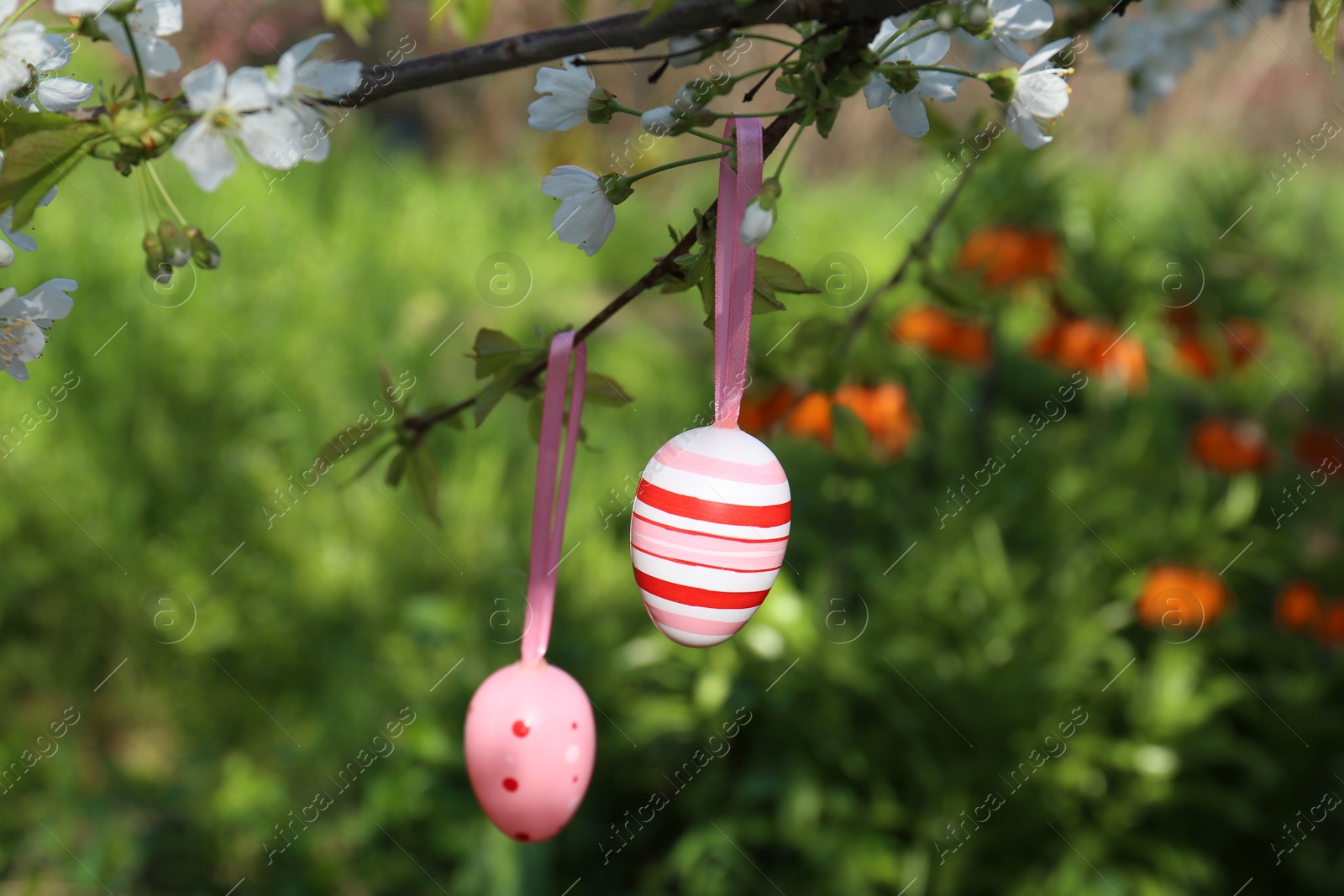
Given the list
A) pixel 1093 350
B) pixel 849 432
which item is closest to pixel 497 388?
pixel 849 432

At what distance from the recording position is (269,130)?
1.32 ft

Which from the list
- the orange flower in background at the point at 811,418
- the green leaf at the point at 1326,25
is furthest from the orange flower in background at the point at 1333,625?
the green leaf at the point at 1326,25

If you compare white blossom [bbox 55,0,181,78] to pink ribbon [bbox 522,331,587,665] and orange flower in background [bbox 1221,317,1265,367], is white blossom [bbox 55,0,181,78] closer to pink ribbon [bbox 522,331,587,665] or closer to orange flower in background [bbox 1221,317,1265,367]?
pink ribbon [bbox 522,331,587,665]

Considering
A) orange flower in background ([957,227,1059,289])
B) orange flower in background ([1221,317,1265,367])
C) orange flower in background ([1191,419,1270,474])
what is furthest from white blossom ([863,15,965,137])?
orange flower in background ([1221,317,1265,367])

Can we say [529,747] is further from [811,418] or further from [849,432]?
[811,418]

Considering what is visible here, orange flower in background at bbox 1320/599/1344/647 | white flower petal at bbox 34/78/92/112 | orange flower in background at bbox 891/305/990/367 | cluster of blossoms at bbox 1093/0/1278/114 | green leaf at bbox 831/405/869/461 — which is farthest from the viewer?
orange flower in background at bbox 891/305/990/367

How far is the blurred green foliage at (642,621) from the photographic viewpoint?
5.62 ft

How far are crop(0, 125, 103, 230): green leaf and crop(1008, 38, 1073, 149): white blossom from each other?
0.39 metres

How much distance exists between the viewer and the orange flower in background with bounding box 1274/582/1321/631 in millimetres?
1765

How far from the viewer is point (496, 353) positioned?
23.0 inches

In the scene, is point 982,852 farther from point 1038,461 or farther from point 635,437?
point 635,437

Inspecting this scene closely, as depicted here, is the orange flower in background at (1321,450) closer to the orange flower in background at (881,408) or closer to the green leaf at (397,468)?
the orange flower in background at (881,408)

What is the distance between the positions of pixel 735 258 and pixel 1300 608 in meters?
1.72

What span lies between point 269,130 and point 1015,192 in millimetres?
1946
